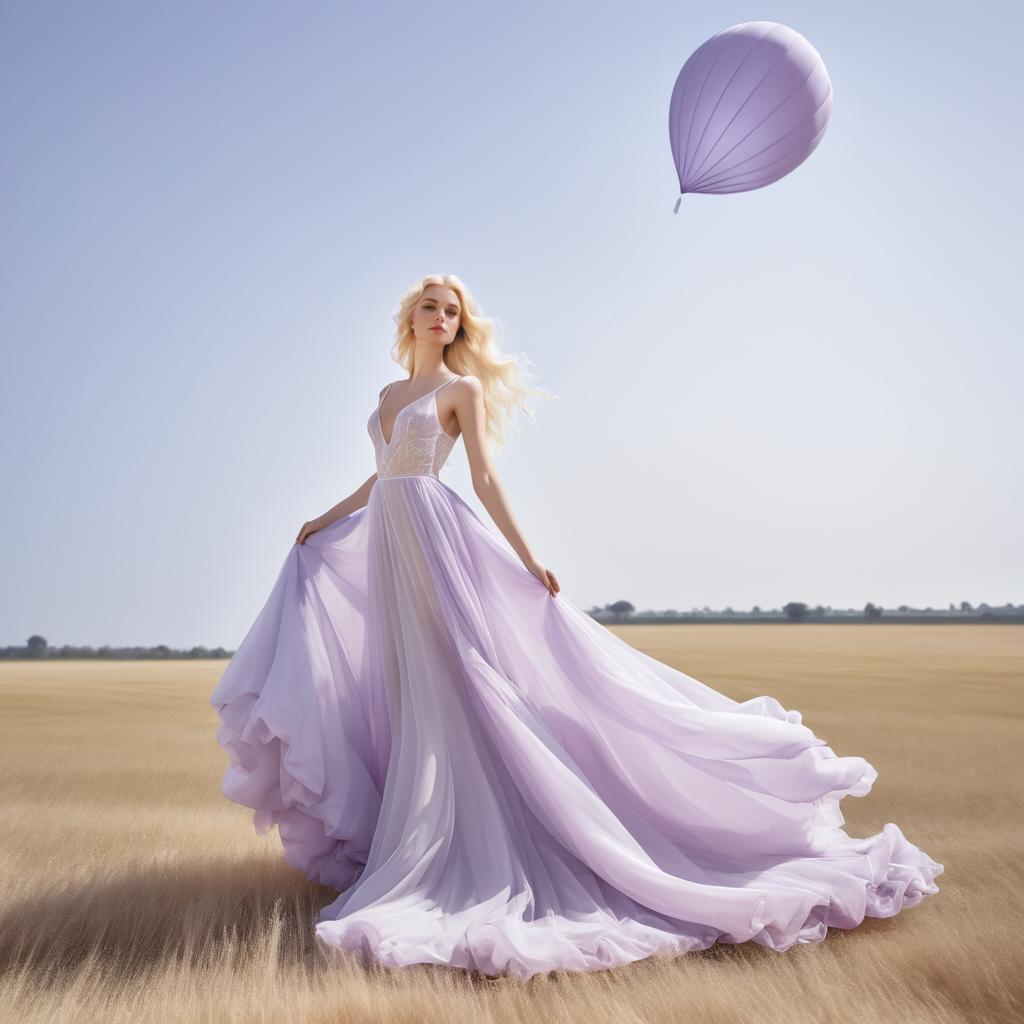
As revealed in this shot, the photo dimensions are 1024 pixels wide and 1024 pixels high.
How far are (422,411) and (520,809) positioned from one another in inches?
64.0

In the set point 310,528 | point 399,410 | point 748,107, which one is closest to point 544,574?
point 399,410

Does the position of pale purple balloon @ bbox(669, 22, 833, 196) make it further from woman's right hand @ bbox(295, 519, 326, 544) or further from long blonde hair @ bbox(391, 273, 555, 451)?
woman's right hand @ bbox(295, 519, 326, 544)

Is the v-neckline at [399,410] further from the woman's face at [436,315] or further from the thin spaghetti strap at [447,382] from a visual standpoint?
the woman's face at [436,315]

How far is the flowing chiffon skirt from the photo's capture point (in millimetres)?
3219

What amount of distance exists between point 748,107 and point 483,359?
8.06ft

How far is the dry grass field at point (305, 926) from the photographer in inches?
103

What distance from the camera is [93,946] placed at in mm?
3184

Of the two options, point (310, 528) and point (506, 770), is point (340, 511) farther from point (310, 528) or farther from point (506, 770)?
point (506, 770)

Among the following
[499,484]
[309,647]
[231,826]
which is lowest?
[231,826]

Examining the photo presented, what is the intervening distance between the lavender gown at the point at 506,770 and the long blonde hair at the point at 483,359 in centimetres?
41

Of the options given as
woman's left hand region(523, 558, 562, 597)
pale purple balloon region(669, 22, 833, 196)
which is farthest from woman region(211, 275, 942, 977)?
pale purple balloon region(669, 22, 833, 196)

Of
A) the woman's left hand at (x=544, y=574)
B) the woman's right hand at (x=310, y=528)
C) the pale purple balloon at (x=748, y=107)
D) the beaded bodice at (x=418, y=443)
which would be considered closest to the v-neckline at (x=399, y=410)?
the beaded bodice at (x=418, y=443)

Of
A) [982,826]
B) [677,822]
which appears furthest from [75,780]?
[982,826]

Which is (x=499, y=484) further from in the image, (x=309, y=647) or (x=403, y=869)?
(x=403, y=869)
